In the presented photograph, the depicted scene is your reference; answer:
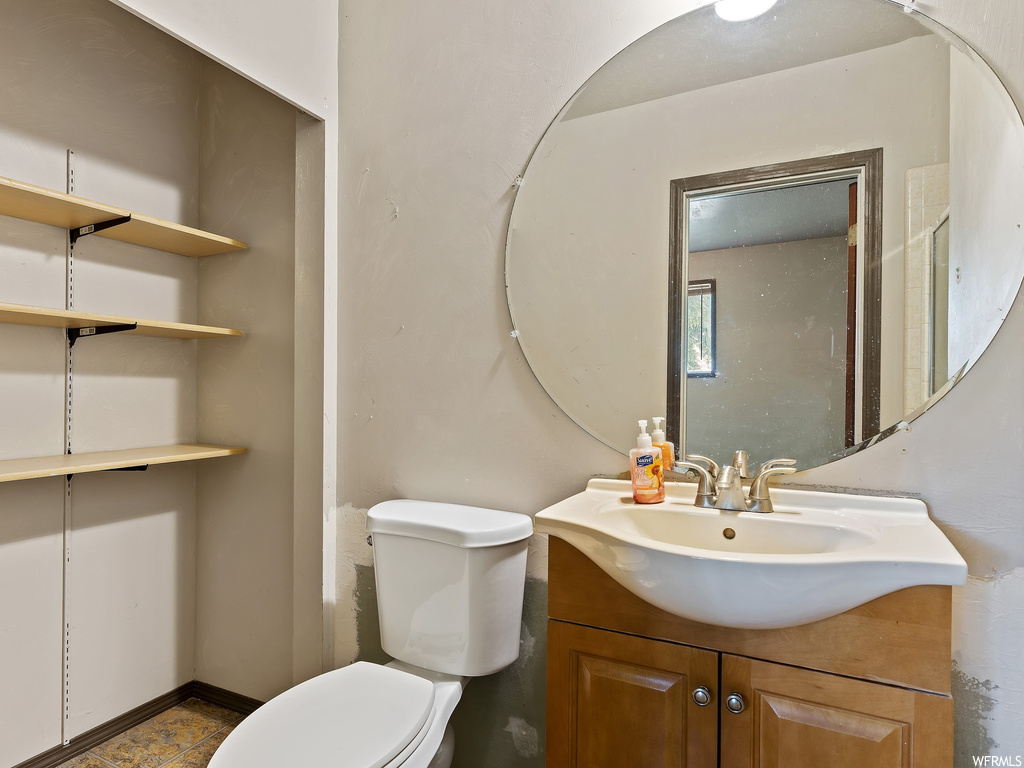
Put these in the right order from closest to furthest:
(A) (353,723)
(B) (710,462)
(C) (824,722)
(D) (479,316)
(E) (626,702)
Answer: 1. (C) (824,722)
2. (E) (626,702)
3. (A) (353,723)
4. (B) (710,462)
5. (D) (479,316)

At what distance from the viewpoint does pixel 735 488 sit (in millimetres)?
1082

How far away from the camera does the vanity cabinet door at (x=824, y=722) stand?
2.59 ft

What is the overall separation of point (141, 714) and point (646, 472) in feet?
5.88

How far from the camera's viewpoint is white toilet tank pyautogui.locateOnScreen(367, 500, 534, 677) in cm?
125

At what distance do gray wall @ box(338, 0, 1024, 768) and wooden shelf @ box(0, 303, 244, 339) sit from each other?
46 cm

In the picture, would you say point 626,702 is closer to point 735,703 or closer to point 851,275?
point 735,703

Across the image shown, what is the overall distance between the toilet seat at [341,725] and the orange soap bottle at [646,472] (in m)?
0.60

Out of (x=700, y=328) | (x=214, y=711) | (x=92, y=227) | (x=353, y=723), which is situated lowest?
(x=214, y=711)

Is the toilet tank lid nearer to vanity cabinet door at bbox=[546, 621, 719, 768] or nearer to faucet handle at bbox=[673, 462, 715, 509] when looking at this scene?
vanity cabinet door at bbox=[546, 621, 719, 768]

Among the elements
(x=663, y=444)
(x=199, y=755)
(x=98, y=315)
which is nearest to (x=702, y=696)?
(x=663, y=444)

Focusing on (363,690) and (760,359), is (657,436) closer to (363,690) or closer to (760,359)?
(760,359)

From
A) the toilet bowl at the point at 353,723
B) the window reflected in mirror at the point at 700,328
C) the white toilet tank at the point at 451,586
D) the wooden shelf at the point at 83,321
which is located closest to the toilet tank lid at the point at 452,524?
the white toilet tank at the point at 451,586

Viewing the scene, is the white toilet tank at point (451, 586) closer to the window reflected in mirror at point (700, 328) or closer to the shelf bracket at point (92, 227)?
the window reflected in mirror at point (700, 328)

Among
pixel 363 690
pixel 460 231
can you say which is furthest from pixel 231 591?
pixel 460 231
